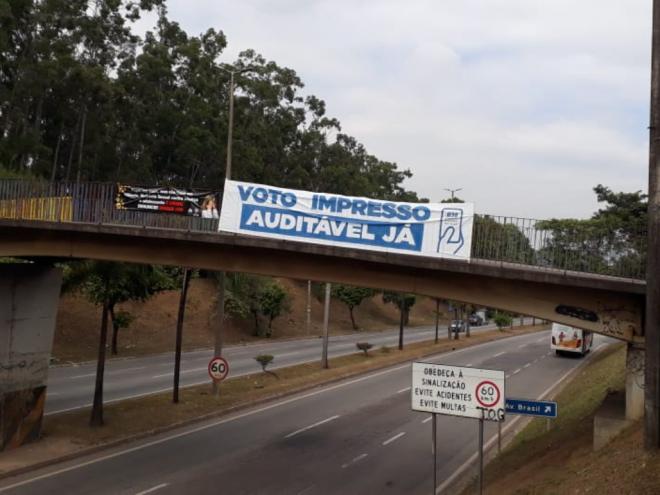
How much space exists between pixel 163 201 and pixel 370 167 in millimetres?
89898

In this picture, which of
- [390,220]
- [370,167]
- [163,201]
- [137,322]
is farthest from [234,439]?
[370,167]

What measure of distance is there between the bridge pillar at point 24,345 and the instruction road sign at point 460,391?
38.7 feet

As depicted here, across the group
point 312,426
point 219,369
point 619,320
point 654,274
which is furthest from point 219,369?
point 654,274

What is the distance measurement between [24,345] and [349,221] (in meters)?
9.89

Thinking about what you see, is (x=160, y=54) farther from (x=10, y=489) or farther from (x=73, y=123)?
(x=10, y=489)

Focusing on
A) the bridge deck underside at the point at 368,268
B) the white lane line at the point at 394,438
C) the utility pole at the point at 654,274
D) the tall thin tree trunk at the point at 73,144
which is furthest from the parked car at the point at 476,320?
the utility pole at the point at 654,274

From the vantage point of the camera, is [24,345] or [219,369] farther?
[219,369]

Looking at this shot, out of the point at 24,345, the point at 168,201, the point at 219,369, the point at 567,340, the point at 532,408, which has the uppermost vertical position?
the point at 168,201

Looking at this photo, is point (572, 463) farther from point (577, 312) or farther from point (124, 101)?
point (124, 101)

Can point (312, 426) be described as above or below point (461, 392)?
below

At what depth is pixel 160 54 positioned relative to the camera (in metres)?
52.0

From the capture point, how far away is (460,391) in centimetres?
1136

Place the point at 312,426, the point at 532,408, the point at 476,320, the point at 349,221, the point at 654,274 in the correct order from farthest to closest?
the point at 476,320
the point at 312,426
the point at 349,221
the point at 532,408
the point at 654,274

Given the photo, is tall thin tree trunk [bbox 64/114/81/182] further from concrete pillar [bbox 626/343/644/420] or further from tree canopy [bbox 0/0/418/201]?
concrete pillar [bbox 626/343/644/420]
